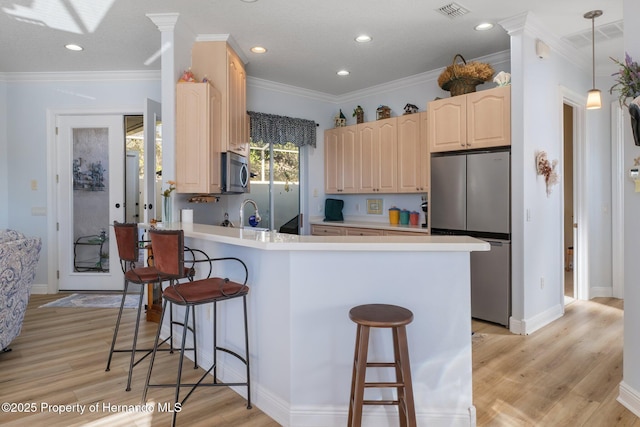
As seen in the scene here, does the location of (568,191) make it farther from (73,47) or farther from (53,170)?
(53,170)

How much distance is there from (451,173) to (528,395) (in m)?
2.18

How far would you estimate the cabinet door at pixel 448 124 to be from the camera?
390 centimetres

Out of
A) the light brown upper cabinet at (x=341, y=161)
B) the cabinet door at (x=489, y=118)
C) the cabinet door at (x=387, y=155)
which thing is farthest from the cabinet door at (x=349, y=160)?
the cabinet door at (x=489, y=118)

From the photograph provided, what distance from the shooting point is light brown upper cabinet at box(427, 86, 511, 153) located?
3.61 m

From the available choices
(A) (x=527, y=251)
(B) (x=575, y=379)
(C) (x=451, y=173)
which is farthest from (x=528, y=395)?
(C) (x=451, y=173)

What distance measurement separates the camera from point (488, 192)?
3.71 meters

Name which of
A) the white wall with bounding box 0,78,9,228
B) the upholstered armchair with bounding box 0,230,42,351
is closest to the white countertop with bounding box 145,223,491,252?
the upholstered armchair with bounding box 0,230,42,351

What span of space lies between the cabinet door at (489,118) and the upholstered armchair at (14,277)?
3871 millimetres

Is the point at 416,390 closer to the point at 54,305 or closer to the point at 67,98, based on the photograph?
the point at 54,305

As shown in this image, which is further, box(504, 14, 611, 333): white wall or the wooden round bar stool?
box(504, 14, 611, 333): white wall

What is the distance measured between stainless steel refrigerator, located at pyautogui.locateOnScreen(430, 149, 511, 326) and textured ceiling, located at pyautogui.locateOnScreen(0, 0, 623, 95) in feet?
3.89

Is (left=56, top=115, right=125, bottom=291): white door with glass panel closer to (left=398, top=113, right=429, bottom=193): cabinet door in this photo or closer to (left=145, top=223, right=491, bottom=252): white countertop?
(left=398, top=113, right=429, bottom=193): cabinet door

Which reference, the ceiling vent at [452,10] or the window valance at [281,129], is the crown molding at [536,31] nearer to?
the ceiling vent at [452,10]

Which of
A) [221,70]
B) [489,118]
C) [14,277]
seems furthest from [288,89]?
[14,277]
